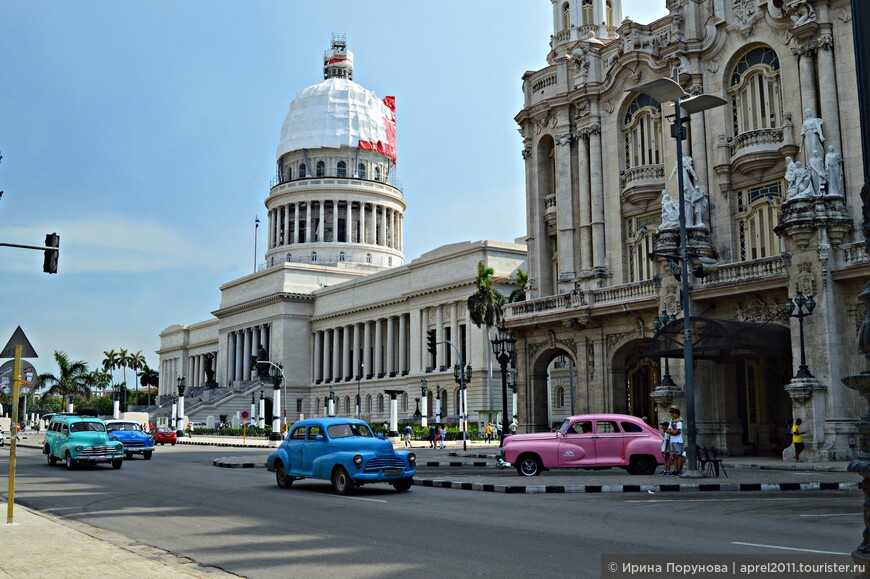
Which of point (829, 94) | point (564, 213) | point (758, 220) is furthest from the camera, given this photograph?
point (564, 213)

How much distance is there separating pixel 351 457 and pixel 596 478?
25.5ft

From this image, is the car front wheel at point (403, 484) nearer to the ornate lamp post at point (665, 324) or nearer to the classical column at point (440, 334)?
the ornate lamp post at point (665, 324)

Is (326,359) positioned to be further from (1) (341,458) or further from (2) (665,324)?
(1) (341,458)

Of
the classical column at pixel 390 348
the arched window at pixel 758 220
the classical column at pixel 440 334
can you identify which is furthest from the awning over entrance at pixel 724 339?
the classical column at pixel 390 348

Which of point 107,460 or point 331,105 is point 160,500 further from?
point 331,105

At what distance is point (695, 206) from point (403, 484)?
858 inches

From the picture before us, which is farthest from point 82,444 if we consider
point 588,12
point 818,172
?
point 588,12

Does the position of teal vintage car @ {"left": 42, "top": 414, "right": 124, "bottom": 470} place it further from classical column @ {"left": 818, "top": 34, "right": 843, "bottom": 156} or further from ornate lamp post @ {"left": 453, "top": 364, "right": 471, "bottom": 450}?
classical column @ {"left": 818, "top": 34, "right": 843, "bottom": 156}

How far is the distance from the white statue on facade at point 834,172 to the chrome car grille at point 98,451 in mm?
26329

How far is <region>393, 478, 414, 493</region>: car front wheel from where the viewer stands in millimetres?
20766

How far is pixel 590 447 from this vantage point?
25.3 metres

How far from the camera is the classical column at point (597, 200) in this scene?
1709 inches

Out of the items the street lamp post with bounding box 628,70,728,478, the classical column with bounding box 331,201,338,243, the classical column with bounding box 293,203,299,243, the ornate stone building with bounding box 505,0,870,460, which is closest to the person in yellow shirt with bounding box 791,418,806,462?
the ornate stone building with bounding box 505,0,870,460

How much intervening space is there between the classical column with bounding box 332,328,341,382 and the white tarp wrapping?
95.6ft
